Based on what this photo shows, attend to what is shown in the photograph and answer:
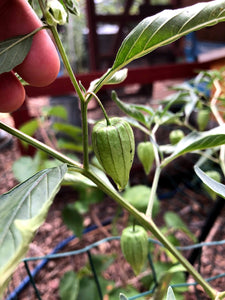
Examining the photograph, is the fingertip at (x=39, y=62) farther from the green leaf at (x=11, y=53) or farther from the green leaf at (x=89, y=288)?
the green leaf at (x=89, y=288)

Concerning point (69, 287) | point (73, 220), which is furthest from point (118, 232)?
point (69, 287)

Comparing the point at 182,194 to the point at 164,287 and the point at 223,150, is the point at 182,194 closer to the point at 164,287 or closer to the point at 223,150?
the point at 223,150

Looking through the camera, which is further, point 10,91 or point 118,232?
point 118,232

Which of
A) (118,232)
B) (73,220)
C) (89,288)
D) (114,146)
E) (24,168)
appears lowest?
(118,232)

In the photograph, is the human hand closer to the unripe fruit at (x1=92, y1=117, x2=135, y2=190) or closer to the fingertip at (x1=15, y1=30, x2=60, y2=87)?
the fingertip at (x1=15, y1=30, x2=60, y2=87)

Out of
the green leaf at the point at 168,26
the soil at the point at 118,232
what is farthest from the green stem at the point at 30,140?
the soil at the point at 118,232

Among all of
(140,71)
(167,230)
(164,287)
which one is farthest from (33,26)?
(140,71)

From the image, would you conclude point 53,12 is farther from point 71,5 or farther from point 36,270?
point 36,270
